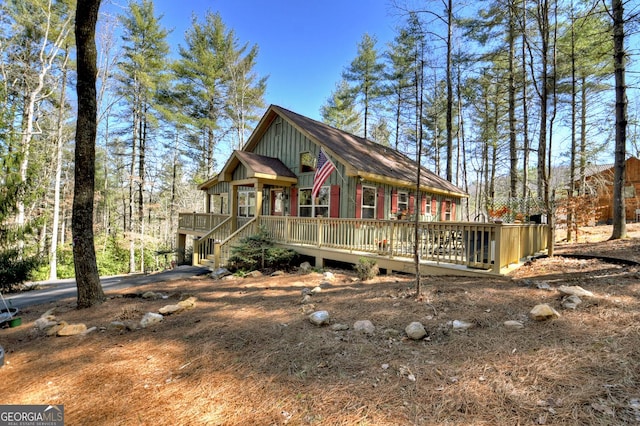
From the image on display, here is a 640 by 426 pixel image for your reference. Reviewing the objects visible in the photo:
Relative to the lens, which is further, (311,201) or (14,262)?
(311,201)

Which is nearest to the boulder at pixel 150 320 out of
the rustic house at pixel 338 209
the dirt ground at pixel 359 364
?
the dirt ground at pixel 359 364

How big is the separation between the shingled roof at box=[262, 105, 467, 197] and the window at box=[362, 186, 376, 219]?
0.59 metres

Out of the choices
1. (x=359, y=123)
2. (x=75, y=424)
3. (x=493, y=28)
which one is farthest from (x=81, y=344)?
(x=359, y=123)

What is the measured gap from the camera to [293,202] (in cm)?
1213

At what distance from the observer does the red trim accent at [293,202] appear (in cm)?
1201

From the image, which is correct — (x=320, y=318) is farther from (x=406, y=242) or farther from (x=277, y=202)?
(x=277, y=202)

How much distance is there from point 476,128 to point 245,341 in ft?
72.1

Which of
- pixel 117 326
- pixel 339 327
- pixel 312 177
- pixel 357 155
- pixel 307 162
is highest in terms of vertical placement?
pixel 357 155

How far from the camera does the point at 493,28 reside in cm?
1297

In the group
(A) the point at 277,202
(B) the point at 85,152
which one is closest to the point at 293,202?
(A) the point at 277,202

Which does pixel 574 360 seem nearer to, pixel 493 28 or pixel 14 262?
pixel 14 262

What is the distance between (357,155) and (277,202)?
13.9ft

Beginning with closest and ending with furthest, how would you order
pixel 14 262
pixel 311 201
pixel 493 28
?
pixel 14 262, pixel 311 201, pixel 493 28

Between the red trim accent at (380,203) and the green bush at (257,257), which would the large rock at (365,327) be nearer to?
the green bush at (257,257)
